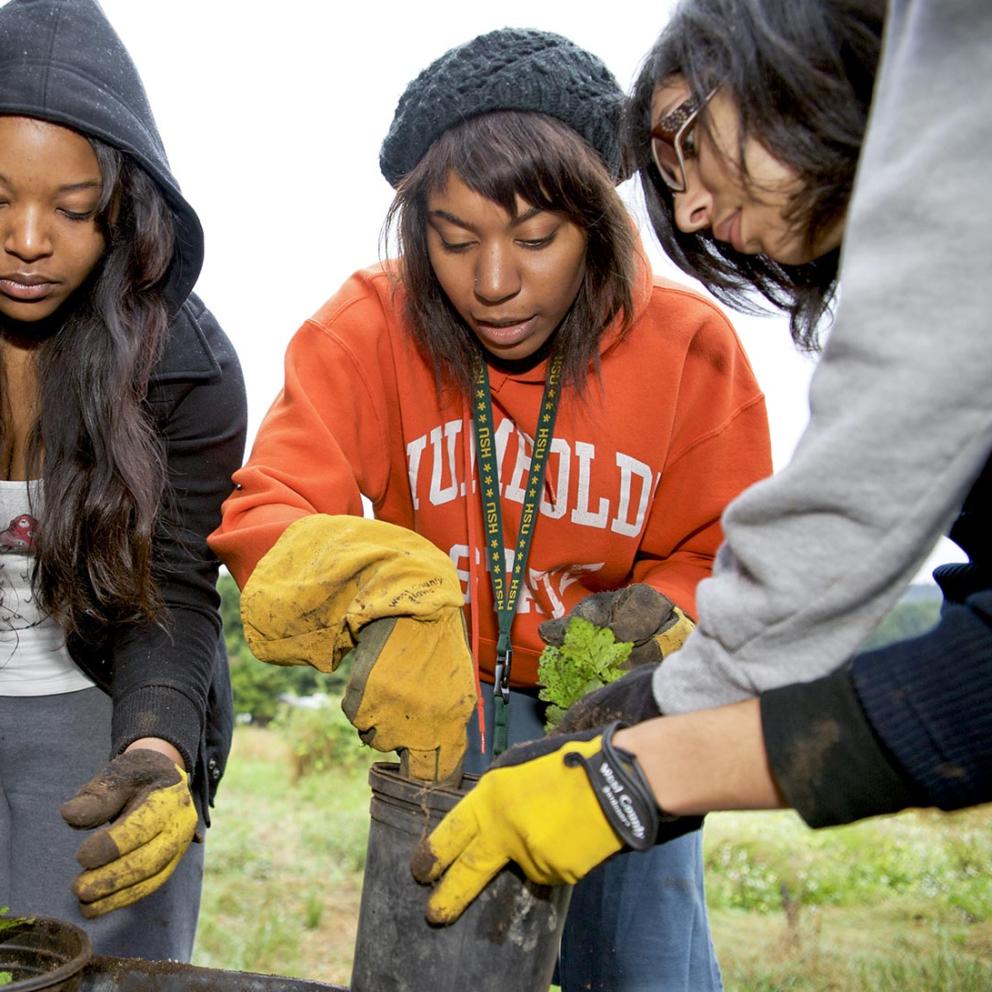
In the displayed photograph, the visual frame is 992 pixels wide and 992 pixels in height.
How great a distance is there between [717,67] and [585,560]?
1.10 metres

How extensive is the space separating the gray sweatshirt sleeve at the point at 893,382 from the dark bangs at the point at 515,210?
0.97 metres

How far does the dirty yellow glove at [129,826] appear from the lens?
69.2 inches

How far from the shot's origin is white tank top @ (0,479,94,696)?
A: 2.28 metres

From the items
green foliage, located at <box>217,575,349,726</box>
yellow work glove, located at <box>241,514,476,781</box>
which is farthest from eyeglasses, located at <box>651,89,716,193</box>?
green foliage, located at <box>217,575,349,726</box>

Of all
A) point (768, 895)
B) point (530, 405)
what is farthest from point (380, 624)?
point (768, 895)

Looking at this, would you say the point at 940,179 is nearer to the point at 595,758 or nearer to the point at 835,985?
the point at 595,758

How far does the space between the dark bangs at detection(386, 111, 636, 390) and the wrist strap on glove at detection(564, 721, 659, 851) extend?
1041mm

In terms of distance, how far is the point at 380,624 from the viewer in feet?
5.97

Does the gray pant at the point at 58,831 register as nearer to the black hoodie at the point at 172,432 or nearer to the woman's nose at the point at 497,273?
the black hoodie at the point at 172,432

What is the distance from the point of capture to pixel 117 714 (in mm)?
2242

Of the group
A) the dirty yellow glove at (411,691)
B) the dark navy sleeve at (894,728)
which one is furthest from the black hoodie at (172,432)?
the dark navy sleeve at (894,728)

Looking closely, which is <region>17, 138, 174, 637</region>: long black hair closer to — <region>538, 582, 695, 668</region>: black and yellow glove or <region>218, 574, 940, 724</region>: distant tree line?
<region>538, 582, 695, 668</region>: black and yellow glove

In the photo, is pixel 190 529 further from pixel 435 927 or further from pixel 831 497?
pixel 831 497

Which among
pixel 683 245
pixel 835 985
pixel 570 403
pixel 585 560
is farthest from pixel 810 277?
pixel 835 985
